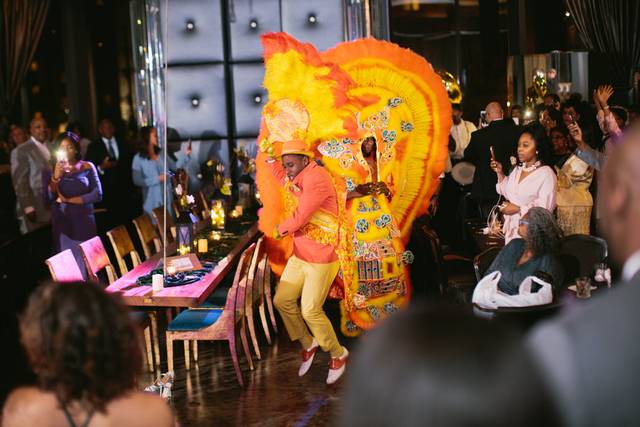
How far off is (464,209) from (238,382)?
165 inches

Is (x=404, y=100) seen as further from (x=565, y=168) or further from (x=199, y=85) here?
(x=199, y=85)

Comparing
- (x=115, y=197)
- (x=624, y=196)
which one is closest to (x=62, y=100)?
(x=115, y=197)

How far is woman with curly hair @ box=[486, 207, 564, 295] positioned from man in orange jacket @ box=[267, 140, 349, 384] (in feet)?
3.61

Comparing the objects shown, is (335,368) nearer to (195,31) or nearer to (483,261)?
(483,261)

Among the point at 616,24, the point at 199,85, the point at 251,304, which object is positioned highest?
the point at 616,24

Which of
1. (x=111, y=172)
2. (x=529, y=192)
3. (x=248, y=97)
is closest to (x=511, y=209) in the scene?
(x=529, y=192)

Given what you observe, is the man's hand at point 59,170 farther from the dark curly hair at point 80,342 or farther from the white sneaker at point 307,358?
the dark curly hair at point 80,342

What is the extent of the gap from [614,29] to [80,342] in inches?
448

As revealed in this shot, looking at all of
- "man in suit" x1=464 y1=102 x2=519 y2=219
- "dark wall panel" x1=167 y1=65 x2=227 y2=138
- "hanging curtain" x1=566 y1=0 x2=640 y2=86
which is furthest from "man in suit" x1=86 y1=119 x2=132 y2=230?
"hanging curtain" x1=566 y1=0 x2=640 y2=86

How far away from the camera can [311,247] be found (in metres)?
5.22

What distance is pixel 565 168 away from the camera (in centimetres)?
694

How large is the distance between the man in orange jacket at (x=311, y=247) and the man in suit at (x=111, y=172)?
16.4 ft

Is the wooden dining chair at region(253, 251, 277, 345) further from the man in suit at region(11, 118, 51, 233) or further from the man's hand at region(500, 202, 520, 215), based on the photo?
the man in suit at region(11, 118, 51, 233)

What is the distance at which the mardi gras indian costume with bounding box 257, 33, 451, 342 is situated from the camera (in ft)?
19.2
